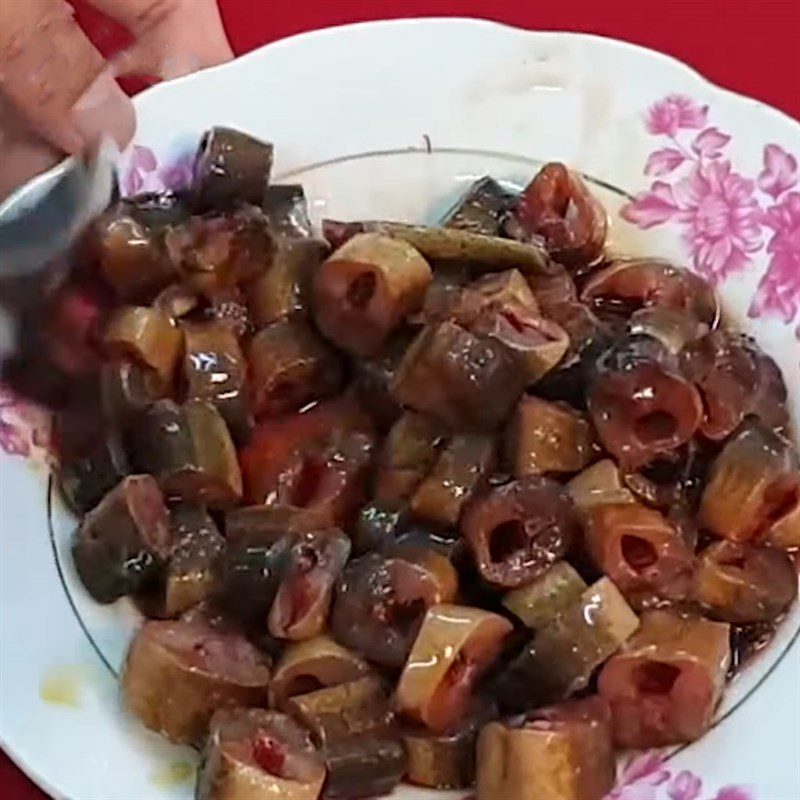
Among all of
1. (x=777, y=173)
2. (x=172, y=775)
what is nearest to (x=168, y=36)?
(x=777, y=173)

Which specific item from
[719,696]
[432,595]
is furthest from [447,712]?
[719,696]

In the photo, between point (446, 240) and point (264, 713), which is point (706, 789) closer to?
point (264, 713)

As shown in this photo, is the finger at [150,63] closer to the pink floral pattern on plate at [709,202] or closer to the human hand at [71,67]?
the human hand at [71,67]

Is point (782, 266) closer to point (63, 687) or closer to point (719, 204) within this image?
point (719, 204)

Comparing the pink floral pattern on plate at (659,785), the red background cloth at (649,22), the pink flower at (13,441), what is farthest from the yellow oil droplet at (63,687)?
the red background cloth at (649,22)

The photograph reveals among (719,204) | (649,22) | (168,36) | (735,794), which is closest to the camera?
(735,794)

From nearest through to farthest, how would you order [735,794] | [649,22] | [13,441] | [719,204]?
[735,794]
[13,441]
[719,204]
[649,22]

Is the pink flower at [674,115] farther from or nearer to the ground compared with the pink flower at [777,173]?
farther from the ground
